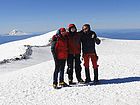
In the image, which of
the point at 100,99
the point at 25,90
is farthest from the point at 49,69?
the point at 100,99

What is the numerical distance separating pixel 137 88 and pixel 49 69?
5697 millimetres

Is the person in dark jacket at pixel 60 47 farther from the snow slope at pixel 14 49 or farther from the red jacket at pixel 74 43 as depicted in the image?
the snow slope at pixel 14 49

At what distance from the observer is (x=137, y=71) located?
13742mm

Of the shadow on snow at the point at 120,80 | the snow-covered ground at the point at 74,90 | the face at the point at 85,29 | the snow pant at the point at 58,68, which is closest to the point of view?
the snow-covered ground at the point at 74,90

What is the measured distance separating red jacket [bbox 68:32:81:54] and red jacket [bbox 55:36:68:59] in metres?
0.25

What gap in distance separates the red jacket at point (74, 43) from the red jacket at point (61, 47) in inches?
10.0

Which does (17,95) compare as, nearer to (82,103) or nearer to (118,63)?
(82,103)

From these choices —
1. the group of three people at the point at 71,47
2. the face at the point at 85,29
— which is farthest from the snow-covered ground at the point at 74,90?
the face at the point at 85,29

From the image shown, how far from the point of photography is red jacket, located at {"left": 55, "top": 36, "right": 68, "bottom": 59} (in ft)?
35.2

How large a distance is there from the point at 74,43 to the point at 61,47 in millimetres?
577

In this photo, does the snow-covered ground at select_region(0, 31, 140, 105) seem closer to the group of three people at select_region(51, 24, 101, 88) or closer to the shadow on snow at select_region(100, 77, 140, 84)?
the shadow on snow at select_region(100, 77, 140, 84)

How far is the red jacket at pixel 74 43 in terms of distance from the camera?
11.0 metres

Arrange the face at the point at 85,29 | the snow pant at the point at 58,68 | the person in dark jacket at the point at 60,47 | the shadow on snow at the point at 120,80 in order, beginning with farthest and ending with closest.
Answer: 1. the shadow on snow at the point at 120,80
2. the face at the point at 85,29
3. the snow pant at the point at 58,68
4. the person in dark jacket at the point at 60,47

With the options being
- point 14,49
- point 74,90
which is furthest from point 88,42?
point 14,49
